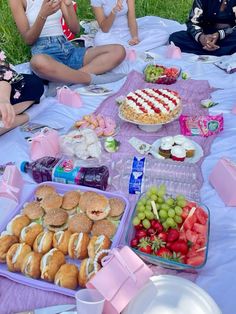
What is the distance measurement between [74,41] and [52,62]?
33.7 inches

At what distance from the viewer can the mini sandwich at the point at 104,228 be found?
113cm

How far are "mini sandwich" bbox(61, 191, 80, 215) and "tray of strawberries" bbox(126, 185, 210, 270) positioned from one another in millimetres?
213

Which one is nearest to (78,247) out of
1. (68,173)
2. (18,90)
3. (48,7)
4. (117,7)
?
(68,173)

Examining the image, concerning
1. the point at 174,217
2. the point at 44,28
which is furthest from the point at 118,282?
the point at 44,28

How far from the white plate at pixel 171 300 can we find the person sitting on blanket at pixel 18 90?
115 centimetres

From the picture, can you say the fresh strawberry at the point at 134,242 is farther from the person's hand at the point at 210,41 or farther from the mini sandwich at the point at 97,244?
the person's hand at the point at 210,41

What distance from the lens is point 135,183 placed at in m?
1.43

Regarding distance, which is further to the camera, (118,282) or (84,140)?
(84,140)

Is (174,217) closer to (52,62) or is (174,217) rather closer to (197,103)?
(197,103)

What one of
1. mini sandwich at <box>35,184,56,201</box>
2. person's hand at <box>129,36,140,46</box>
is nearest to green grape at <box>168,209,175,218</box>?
mini sandwich at <box>35,184,56,201</box>

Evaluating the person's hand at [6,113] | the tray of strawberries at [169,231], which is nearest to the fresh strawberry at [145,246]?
the tray of strawberries at [169,231]

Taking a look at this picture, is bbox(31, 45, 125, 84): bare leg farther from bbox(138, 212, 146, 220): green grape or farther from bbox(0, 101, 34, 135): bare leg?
bbox(138, 212, 146, 220): green grape

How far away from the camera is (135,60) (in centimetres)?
271

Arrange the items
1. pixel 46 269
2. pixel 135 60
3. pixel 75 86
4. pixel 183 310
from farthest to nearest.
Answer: pixel 135 60
pixel 75 86
pixel 46 269
pixel 183 310
